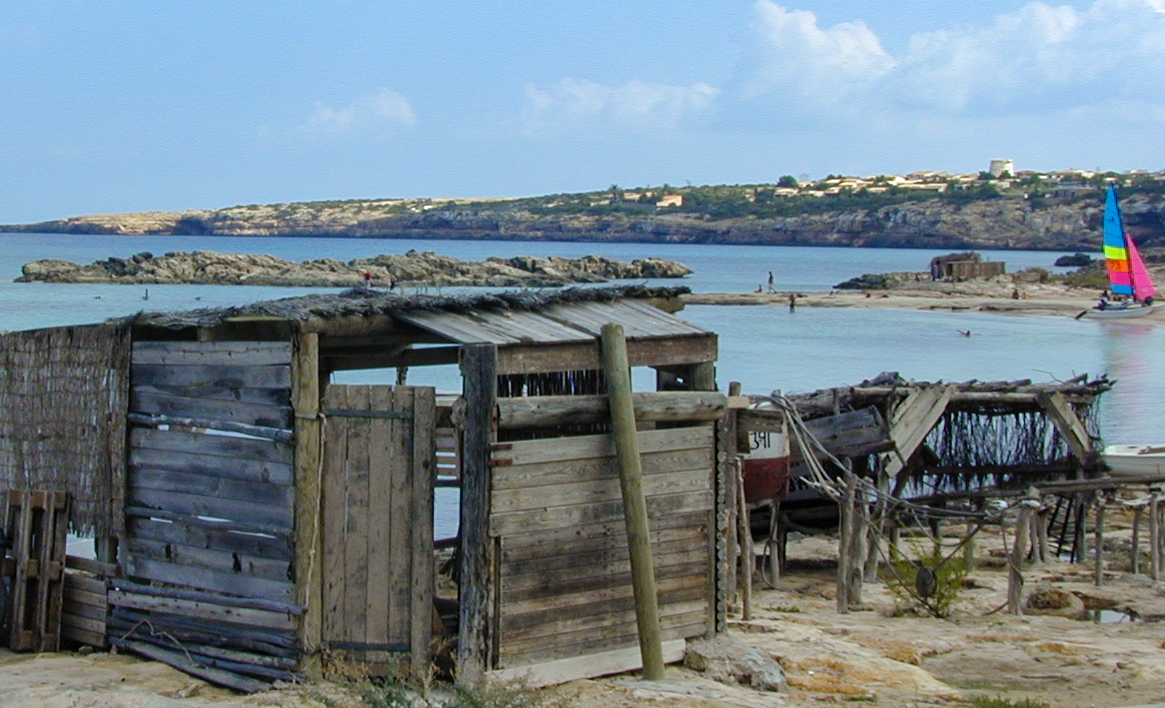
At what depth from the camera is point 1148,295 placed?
60.4m

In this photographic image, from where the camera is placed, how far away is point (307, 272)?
76438mm

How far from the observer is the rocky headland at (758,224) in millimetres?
143125

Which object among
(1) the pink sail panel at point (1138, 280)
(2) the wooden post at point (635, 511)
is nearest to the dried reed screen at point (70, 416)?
(2) the wooden post at point (635, 511)

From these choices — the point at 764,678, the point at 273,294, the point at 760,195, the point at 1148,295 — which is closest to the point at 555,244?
the point at 760,195

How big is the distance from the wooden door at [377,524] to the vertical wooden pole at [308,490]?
0.19 feet

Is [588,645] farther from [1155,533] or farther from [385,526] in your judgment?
[1155,533]

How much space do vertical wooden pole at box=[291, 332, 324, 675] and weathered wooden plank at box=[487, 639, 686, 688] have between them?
119 cm

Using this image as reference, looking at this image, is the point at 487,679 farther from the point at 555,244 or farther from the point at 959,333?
the point at 555,244

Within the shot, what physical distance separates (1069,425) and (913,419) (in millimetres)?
2334

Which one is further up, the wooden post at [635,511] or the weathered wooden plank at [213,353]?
the weathered wooden plank at [213,353]

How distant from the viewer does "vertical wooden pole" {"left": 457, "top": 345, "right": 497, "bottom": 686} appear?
330 inches

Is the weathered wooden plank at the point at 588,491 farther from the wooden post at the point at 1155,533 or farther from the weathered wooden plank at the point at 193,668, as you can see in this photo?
the wooden post at the point at 1155,533

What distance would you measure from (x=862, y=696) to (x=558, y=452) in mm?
2675

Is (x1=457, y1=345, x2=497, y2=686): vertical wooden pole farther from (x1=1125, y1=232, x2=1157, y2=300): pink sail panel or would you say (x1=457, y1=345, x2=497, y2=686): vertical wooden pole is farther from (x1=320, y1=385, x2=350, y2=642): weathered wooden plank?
(x1=1125, y1=232, x2=1157, y2=300): pink sail panel
